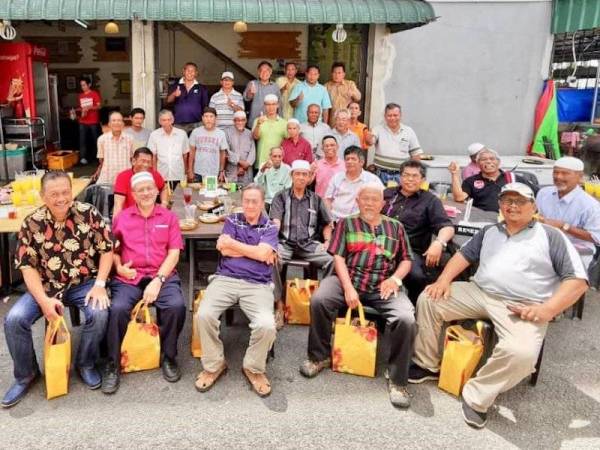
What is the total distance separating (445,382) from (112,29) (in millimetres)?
8228

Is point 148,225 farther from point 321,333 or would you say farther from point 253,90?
point 253,90

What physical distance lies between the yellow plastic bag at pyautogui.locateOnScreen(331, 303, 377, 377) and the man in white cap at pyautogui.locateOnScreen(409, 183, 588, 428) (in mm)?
316

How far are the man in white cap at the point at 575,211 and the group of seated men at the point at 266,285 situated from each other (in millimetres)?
1170

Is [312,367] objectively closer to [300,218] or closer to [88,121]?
[300,218]

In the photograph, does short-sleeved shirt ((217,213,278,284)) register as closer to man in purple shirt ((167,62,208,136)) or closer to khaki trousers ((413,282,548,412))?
khaki trousers ((413,282,548,412))

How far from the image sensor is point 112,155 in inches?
238

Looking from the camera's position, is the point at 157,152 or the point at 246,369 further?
the point at 157,152

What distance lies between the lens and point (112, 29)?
899cm

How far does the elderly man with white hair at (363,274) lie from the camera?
3.58 m

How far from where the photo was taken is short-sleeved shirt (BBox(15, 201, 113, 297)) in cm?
335

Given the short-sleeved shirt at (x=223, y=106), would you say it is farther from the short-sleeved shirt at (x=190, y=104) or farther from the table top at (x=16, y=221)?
the table top at (x=16, y=221)

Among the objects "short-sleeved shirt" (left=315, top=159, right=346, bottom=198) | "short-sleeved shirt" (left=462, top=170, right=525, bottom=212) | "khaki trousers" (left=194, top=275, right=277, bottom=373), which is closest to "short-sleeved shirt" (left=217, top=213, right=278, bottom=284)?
"khaki trousers" (left=194, top=275, right=277, bottom=373)

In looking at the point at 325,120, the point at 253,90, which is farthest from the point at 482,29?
the point at 253,90

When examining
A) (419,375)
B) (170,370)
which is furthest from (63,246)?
(419,375)
